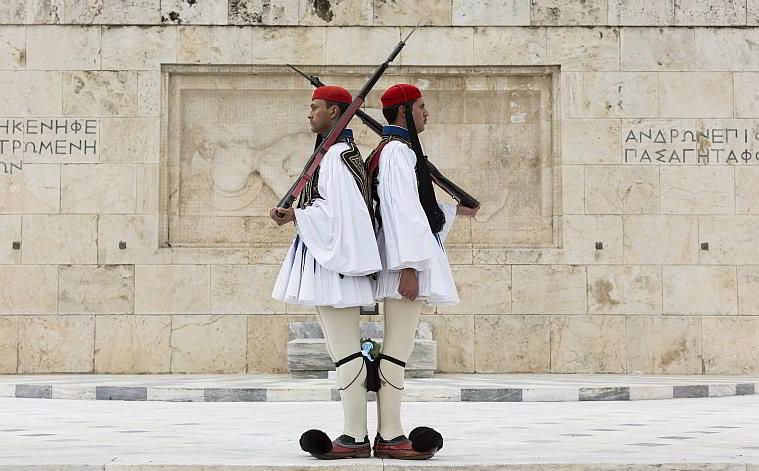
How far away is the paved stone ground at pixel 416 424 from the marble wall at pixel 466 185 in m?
2.83

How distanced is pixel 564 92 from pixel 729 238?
258cm

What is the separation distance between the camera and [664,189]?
551 inches

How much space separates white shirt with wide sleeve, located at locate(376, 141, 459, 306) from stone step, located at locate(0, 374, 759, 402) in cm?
498

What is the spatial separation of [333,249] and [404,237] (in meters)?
0.35

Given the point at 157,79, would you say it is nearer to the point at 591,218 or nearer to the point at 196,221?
the point at 196,221

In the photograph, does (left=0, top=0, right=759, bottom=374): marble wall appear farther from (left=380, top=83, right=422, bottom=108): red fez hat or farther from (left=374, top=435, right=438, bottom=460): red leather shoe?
(left=374, top=435, right=438, bottom=460): red leather shoe

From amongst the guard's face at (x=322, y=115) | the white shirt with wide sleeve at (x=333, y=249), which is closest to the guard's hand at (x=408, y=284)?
the white shirt with wide sleeve at (x=333, y=249)

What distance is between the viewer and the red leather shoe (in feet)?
18.2

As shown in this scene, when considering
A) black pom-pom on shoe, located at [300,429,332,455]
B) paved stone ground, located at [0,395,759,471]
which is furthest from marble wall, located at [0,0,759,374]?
black pom-pom on shoe, located at [300,429,332,455]

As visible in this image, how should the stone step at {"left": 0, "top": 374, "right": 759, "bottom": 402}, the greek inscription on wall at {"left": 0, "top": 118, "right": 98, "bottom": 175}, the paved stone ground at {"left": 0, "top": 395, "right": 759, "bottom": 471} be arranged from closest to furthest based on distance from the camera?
1. the paved stone ground at {"left": 0, "top": 395, "right": 759, "bottom": 471}
2. the stone step at {"left": 0, "top": 374, "right": 759, "bottom": 402}
3. the greek inscription on wall at {"left": 0, "top": 118, "right": 98, "bottom": 175}

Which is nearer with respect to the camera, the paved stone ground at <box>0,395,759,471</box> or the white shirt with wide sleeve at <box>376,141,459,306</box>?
the paved stone ground at <box>0,395,759,471</box>

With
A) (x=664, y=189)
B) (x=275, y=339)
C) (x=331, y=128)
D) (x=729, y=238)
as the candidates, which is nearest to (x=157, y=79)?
(x=275, y=339)

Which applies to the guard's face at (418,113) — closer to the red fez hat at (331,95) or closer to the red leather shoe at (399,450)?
the red fez hat at (331,95)

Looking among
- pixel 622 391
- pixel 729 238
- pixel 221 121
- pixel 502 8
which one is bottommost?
pixel 622 391
